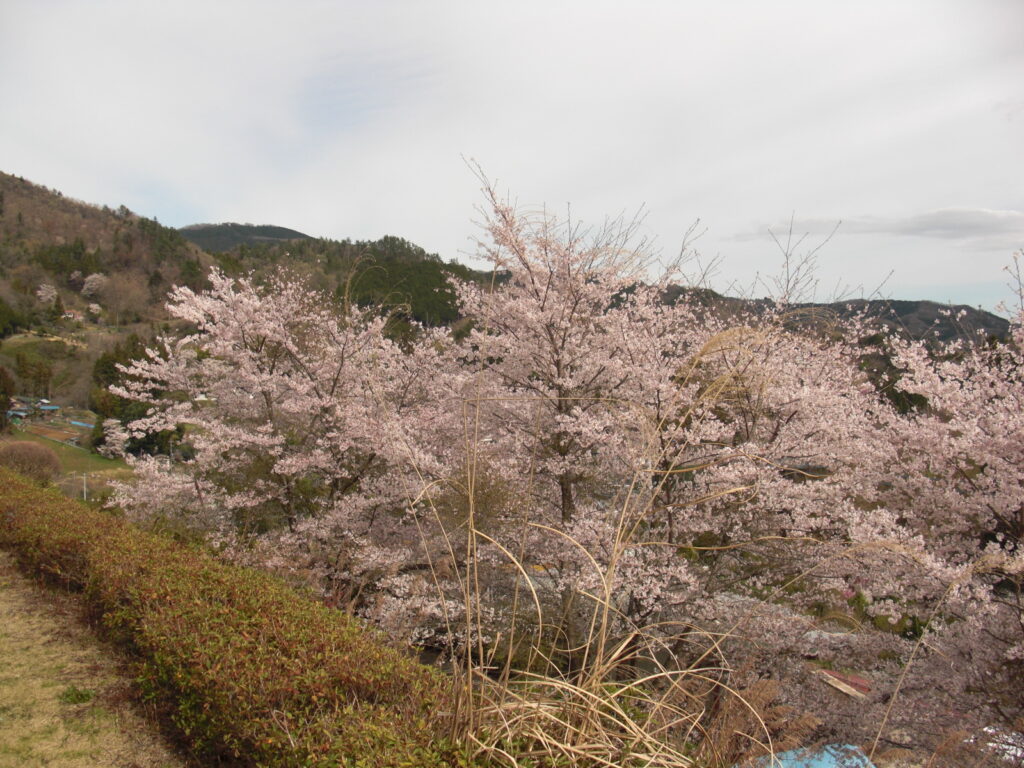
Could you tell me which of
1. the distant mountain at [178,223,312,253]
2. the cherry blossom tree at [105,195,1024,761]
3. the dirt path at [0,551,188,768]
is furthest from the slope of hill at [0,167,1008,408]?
the distant mountain at [178,223,312,253]

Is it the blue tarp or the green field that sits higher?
the blue tarp

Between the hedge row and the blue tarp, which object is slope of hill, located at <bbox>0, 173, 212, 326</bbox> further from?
the blue tarp

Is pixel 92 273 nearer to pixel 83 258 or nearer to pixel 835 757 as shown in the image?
pixel 83 258

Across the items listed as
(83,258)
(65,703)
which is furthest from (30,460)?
(83,258)

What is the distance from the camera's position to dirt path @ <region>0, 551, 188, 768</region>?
135 inches

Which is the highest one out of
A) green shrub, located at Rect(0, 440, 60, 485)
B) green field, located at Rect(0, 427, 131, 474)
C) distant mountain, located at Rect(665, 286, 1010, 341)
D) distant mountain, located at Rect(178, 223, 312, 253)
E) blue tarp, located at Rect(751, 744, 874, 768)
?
distant mountain, located at Rect(178, 223, 312, 253)

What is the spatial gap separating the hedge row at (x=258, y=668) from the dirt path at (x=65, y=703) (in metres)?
0.18

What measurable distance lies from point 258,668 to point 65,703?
Answer: 169 centimetres

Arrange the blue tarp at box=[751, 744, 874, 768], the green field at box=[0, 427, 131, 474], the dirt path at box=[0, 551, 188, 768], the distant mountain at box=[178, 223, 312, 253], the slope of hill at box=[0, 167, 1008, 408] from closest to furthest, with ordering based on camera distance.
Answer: the dirt path at box=[0, 551, 188, 768]
the blue tarp at box=[751, 744, 874, 768]
the green field at box=[0, 427, 131, 474]
the slope of hill at box=[0, 167, 1008, 408]
the distant mountain at box=[178, 223, 312, 253]

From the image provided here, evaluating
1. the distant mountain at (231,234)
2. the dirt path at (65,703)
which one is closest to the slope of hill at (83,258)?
the distant mountain at (231,234)

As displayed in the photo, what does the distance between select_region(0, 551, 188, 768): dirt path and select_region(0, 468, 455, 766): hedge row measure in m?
0.18

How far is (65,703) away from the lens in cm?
394

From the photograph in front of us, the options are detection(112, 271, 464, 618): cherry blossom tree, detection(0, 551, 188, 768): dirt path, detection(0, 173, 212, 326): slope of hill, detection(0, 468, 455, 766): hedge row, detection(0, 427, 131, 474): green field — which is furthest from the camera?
detection(0, 173, 212, 326): slope of hill

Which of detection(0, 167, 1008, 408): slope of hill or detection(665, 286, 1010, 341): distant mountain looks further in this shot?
detection(0, 167, 1008, 408): slope of hill
